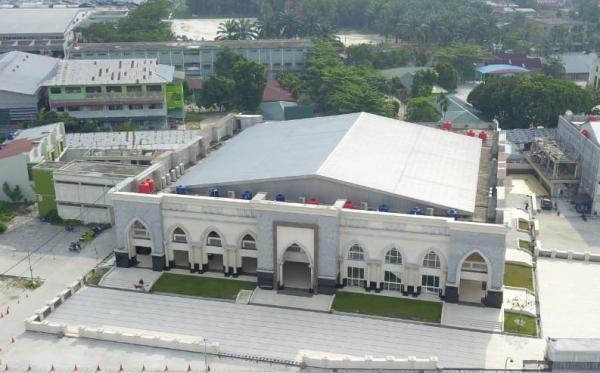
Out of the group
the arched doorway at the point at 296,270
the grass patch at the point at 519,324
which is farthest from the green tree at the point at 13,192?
the grass patch at the point at 519,324

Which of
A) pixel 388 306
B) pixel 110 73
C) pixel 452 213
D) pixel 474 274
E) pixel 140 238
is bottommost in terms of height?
pixel 388 306

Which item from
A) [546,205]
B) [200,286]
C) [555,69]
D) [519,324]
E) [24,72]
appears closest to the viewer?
[519,324]

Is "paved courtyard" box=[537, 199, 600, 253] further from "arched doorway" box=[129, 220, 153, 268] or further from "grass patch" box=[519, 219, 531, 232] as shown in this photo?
"arched doorway" box=[129, 220, 153, 268]

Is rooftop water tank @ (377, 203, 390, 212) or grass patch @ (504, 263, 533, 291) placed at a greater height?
rooftop water tank @ (377, 203, 390, 212)

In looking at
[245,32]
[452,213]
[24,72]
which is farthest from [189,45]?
[452,213]

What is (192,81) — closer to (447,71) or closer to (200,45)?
(200,45)

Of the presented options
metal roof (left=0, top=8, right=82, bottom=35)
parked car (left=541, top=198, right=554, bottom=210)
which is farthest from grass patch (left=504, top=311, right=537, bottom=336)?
metal roof (left=0, top=8, right=82, bottom=35)

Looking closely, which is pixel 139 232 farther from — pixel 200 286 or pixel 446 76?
pixel 446 76
